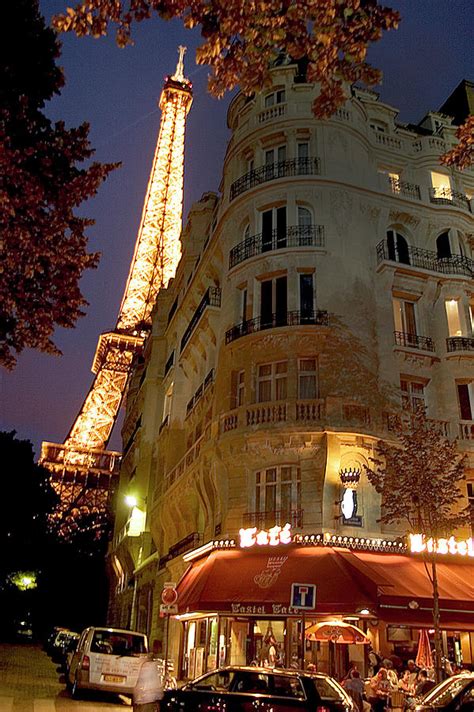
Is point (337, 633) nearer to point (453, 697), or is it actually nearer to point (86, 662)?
point (86, 662)

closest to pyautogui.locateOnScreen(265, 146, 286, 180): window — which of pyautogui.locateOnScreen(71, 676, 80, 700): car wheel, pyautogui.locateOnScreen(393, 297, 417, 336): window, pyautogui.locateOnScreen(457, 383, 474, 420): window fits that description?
pyautogui.locateOnScreen(393, 297, 417, 336): window

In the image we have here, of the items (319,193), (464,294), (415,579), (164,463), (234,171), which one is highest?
(234,171)

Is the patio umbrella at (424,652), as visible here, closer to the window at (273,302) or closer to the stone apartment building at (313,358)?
the stone apartment building at (313,358)

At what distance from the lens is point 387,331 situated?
22438 mm

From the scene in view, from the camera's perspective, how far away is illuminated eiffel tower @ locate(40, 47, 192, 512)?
7500cm

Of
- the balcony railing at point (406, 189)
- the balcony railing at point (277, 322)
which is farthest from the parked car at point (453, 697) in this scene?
the balcony railing at point (406, 189)

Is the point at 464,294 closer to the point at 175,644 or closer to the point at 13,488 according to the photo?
the point at 175,644

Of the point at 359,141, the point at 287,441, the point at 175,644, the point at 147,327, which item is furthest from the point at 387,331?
the point at 147,327

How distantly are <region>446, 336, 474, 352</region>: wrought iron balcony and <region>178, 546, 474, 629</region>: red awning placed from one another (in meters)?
7.54

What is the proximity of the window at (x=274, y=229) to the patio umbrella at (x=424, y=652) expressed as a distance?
14.0m

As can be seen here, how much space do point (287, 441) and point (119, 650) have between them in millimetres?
7809

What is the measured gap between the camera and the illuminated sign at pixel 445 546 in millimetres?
18656

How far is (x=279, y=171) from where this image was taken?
24.8 metres

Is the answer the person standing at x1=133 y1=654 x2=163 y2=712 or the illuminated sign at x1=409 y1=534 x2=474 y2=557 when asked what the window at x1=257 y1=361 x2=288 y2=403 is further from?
the person standing at x1=133 y1=654 x2=163 y2=712
